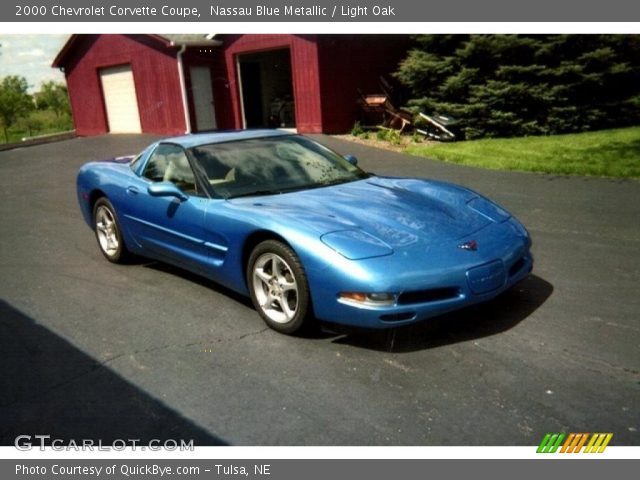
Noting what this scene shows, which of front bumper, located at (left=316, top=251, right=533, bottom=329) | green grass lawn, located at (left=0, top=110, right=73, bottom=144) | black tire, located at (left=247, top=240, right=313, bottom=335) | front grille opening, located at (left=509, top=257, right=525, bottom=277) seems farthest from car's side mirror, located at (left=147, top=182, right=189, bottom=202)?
green grass lawn, located at (left=0, top=110, right=73, bottom=144)

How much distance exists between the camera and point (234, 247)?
13.2ft

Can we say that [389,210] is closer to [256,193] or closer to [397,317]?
[397,317]

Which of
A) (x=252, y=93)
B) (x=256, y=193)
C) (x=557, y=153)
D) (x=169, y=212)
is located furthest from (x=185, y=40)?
(x=256, y=193)

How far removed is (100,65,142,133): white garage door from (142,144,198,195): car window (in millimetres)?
16911

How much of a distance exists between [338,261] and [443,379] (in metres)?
0.89

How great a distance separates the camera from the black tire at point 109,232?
5512 millimetres

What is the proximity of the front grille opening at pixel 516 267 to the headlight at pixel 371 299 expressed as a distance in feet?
2.99

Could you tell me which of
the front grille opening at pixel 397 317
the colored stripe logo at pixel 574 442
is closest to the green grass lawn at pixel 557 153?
the front grille opening at pixel 397 317

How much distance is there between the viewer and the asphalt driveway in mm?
2748

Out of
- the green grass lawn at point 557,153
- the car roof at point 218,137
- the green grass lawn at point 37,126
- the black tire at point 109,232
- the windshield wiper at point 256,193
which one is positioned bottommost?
the green grass lawn at point 37,126

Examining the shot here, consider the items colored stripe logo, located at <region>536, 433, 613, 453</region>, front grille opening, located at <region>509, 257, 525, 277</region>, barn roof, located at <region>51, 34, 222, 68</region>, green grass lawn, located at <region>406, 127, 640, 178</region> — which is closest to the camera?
colored stripe logo, located at <region>536, 433, 613, 453</region>

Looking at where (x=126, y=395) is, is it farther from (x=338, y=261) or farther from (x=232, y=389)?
(x=338, y=261)

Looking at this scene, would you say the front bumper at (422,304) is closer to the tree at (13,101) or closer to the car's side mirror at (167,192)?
the car's side mirror at (167,192)

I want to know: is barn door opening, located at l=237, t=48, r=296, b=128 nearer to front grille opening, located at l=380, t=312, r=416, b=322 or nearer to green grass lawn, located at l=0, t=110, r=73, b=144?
front grille opening, located at l=380, t=312, r=416, b=322
